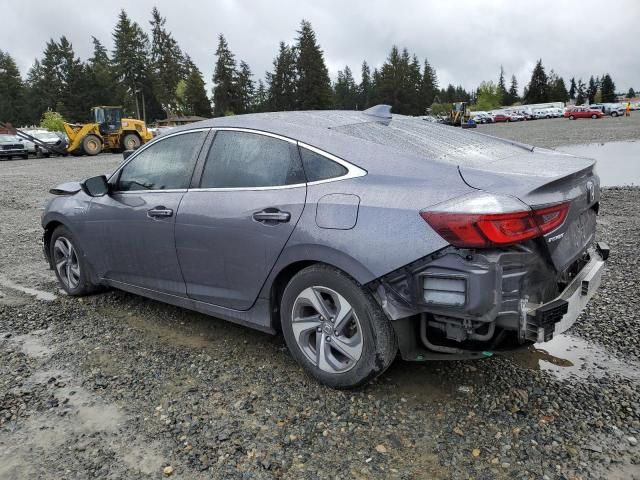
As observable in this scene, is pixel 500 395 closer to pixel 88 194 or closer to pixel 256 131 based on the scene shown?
pixel 256 131

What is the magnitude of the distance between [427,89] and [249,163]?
395ft

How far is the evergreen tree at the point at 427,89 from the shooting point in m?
112

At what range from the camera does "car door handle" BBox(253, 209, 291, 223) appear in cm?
303

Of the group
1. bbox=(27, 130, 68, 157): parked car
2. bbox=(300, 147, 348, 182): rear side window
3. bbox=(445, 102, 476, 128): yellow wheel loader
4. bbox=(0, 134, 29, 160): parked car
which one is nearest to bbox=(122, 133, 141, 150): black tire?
bbox=(27, 130, 68, 157): parked car

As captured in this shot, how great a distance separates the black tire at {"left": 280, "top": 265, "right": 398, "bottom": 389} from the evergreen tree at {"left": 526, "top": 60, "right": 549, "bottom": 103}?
428 ft

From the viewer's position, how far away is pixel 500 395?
2.97 meters

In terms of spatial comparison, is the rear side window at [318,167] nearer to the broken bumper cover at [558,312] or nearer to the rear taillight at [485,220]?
the rear taillight at [485,220]

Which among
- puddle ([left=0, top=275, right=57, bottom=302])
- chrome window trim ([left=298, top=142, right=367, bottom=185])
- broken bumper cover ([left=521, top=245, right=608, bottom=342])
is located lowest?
puddle ([left=0, top=275, right=57, bottom=302])

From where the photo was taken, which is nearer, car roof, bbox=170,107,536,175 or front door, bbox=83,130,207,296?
car roof, bbox=170,107,536,175

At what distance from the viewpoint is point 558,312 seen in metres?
2.59

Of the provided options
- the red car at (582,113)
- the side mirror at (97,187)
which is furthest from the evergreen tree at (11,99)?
the side mirror at (97,187)

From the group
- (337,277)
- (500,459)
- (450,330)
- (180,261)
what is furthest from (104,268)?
(500,459)

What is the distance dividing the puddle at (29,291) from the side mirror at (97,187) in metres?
1.35

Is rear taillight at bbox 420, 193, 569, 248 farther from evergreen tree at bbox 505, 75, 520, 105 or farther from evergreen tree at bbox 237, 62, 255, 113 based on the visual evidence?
evergreen tree at bbox 505, 75, 520, 105
